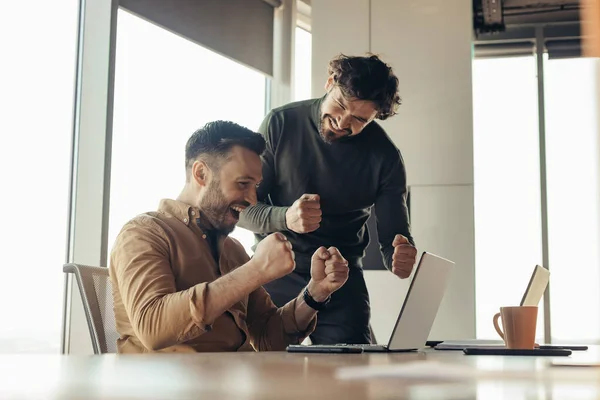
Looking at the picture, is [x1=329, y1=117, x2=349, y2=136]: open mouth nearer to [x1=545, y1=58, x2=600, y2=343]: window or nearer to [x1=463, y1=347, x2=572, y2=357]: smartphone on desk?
[x1=463, y1=347, x2=572, y2=357]: smartphone on desk

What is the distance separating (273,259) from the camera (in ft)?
5.34

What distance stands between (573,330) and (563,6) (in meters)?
2.28

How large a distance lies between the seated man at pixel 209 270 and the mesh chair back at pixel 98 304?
3 centimetres

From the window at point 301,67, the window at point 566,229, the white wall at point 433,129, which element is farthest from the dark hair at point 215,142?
the window at point 566,229

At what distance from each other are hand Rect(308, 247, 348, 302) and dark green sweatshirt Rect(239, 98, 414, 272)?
684 mm

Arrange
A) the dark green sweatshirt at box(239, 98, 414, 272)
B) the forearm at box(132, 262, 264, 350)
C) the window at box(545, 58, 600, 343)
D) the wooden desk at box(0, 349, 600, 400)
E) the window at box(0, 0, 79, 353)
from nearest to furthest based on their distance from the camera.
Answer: the wooden desk at box(0, 349, 600, 400) < the forearm at box(132, 262, 264, 350) < the dark green sweatshirt at box(239, 98, 414, 272) < the window at box(0, 0, 79, 353) < the window at box(545, 58, 600, 343)

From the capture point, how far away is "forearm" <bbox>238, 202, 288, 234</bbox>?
2.40m

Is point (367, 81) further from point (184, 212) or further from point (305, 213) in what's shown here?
point (184, 212)

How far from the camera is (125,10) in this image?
13.3 feet

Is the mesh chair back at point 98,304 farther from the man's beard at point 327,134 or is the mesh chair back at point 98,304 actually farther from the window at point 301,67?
the window at point 301,67

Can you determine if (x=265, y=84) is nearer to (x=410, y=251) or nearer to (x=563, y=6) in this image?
(x=563, y=6)

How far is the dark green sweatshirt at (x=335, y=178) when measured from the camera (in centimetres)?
263

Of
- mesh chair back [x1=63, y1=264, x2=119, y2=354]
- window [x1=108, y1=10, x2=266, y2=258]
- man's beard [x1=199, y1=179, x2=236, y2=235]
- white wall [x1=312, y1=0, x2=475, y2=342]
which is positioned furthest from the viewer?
white wall [x1=312, y1=0, x2=475, y2=342]

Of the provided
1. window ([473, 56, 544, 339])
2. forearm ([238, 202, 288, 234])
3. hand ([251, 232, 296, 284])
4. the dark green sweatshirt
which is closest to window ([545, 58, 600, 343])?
window ([473, 56, 544, 339])
